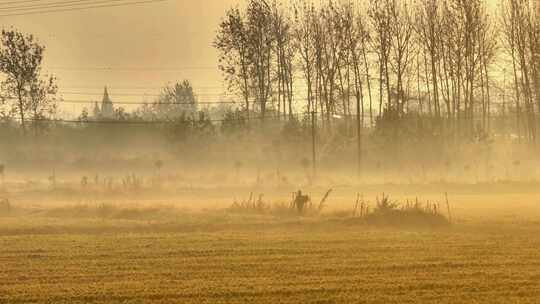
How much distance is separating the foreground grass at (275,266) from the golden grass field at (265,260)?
0.03 meters

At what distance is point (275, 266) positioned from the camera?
17844mm

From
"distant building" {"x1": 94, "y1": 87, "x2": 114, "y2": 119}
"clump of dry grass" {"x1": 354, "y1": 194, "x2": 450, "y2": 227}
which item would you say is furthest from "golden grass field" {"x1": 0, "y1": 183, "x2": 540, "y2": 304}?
"distant building" {"x1": 94, "y1": 87, "x2": 114, "y2": 119}

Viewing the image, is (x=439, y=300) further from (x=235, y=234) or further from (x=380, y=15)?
(x=380, y=15)

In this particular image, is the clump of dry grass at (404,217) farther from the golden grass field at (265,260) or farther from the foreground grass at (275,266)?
the foreground grass at (275,266)

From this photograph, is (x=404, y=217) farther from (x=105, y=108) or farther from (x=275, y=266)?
(x=105, y=108)

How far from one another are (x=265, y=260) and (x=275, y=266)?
95 cm

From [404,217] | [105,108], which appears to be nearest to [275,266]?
[404,217]

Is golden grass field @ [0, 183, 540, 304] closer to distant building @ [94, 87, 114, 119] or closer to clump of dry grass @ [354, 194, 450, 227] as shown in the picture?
clump of dry grass @ [354, 194, 450, 227]

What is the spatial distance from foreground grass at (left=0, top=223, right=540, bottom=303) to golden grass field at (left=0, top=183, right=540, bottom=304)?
27 mm

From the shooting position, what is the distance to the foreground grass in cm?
1463

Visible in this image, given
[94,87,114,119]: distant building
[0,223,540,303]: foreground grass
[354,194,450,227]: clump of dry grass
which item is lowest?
[0,223,540,303]: foreground grass

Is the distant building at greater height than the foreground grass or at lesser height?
greater

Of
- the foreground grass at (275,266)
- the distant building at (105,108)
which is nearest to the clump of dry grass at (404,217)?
the foreground grass at (275,266)

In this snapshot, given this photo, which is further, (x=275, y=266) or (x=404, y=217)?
(x=404, y=217)
